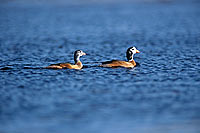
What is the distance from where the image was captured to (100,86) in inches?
591

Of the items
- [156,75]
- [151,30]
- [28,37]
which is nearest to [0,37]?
[28,37]

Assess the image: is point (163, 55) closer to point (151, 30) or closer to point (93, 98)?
point (93, 98)

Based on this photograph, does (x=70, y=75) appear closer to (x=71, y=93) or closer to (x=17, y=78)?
(x=17, y=78)

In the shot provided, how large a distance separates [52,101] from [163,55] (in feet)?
36.4

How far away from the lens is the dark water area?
10839mm

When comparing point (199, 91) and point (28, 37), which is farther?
point (28, 37)

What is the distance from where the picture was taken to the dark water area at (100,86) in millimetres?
10839

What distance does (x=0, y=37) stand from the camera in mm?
32375

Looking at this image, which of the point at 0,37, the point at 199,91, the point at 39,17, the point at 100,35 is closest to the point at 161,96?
the point at 199,91

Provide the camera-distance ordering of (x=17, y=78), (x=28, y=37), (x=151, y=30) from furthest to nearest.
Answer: (x=151, y=30) < (x=28, y=37) < (x=17, y=78)

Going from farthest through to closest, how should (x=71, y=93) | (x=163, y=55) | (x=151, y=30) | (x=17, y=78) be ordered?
(x=151, y=30)
(x=163, y=55)
(x=17, y=78)
(x=71, y=93)

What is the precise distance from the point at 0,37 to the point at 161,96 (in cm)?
2199

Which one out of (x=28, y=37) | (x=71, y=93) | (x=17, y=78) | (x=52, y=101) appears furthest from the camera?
(x=28, y=37)

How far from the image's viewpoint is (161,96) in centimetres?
1327
